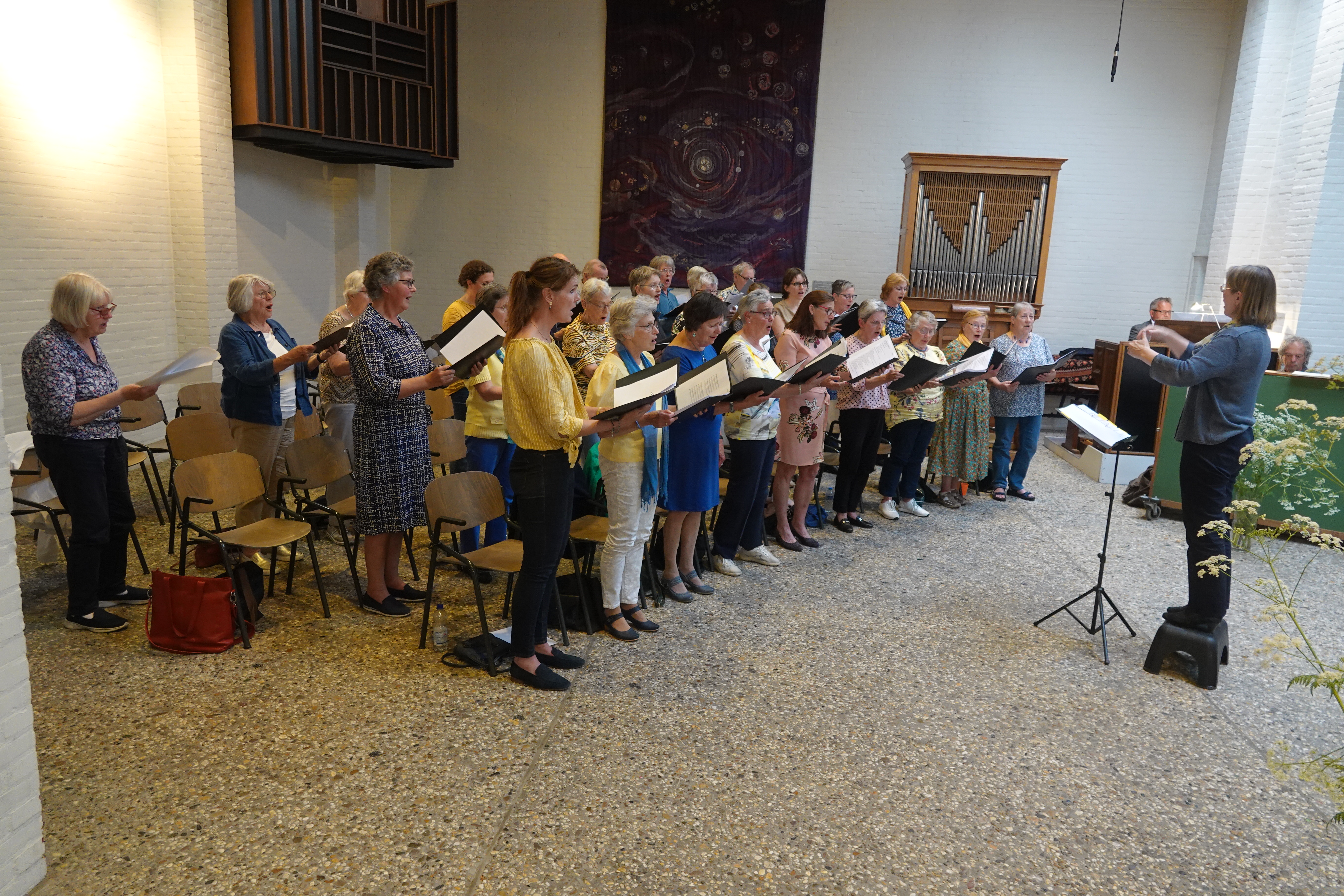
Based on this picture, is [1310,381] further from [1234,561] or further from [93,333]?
[93,333]

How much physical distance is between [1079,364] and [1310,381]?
3722 millimetres

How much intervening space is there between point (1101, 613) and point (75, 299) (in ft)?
15.9

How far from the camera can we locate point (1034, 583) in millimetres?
5207

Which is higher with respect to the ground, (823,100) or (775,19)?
(775,19)

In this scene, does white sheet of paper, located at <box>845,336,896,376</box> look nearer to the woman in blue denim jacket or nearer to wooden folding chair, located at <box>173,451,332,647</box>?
the woman in blue denim jacket

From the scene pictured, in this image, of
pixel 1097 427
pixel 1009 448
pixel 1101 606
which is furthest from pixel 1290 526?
pixel 1009 448

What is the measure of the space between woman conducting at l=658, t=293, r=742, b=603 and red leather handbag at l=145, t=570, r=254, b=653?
2.04m

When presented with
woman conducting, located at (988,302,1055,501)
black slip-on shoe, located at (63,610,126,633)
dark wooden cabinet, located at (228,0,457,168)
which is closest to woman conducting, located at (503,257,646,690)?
black slip-on shoe, located at (63,610,126,633)

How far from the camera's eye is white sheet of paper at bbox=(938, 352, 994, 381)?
19.6 ft

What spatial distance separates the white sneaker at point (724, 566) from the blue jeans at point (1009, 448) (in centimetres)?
299

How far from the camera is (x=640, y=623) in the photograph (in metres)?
4.32

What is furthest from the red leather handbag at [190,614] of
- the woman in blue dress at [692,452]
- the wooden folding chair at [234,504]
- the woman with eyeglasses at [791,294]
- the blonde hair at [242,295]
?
the woman with eyeglasses at [791,294]

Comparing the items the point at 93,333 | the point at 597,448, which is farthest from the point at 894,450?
the point at 93,333

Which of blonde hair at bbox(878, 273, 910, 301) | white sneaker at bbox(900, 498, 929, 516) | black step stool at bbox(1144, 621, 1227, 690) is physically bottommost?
white sneaker at bbox(900, 498, 929, 516)
